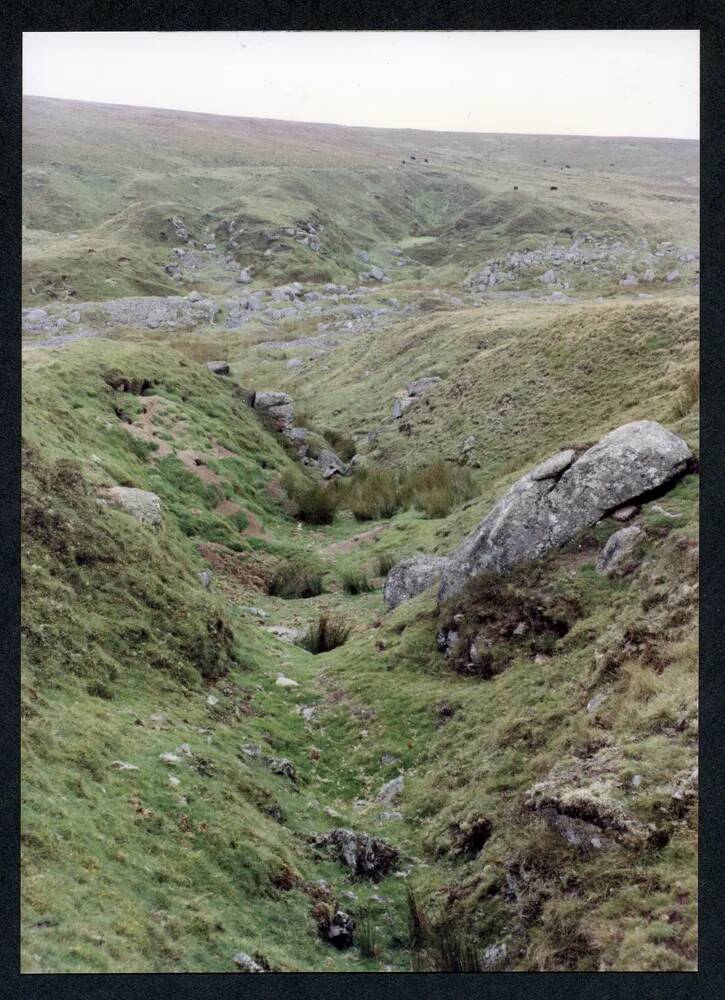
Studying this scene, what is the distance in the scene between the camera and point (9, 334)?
6.61 meters

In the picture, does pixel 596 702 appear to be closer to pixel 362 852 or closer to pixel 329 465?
pixel 362 852

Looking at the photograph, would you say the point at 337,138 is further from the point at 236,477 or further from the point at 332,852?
the point at 332,852

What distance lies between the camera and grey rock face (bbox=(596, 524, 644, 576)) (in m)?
8.41

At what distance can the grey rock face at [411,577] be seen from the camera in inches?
456

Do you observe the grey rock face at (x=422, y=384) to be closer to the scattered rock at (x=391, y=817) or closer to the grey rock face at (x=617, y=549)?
the grey rock face at (x=617, y=549)

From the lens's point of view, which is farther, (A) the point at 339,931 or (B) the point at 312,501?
(B) the point at 312,501

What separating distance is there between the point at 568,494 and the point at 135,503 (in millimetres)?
6227

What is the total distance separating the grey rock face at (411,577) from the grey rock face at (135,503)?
12.2ft

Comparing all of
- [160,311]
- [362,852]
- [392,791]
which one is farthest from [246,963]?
[160,311]

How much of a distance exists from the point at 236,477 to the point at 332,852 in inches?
428

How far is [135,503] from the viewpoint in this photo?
1127 cm

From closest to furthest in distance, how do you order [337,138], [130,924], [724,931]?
[130,924]
[724,931]
[337,138]

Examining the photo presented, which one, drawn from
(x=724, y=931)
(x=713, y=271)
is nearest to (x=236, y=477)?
(x=713, y=271)

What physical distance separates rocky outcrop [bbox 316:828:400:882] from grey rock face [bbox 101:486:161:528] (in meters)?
5.44
